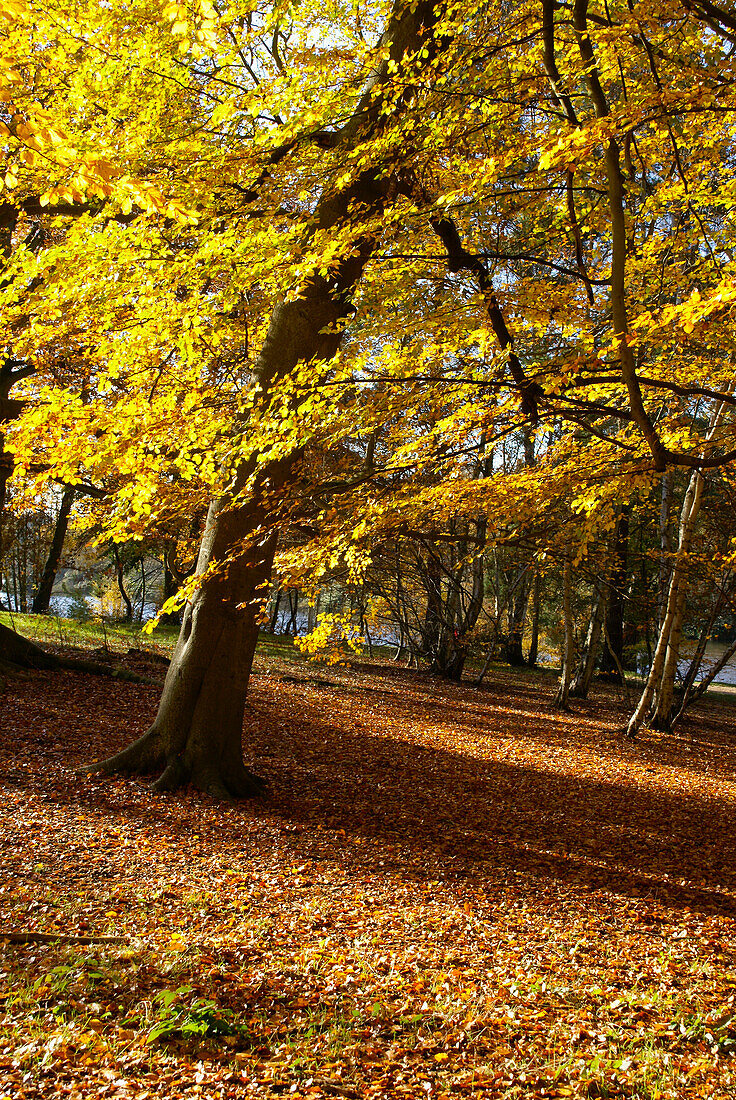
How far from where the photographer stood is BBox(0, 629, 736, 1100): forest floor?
9.45 ft

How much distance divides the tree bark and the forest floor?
0.36m

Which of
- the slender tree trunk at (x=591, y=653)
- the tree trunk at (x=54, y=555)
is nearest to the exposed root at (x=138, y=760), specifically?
the slender tree trunk at (x=591, y=653)

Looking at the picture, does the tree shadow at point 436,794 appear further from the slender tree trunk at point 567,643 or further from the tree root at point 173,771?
the slender tree trunk at point 567,643

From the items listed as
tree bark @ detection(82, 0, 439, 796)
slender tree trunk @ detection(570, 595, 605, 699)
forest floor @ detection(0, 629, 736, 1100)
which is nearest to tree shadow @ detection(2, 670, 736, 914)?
forest floor @ detection(0, 629, 736, 1100)

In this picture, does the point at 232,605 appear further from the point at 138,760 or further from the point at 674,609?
the point at 674,609

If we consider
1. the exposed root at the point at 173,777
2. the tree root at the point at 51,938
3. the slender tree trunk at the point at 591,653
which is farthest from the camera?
the slender tree trunk at the point at 591,653

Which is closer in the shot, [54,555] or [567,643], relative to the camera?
[567,643]

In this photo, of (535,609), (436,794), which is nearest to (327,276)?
(436,794)

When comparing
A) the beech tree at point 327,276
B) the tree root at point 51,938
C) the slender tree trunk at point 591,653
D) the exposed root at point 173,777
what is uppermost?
the beech tree at point 327,276

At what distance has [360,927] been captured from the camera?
424 centimetres

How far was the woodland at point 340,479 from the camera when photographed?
3.16 m

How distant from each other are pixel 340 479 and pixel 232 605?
1.79 metres

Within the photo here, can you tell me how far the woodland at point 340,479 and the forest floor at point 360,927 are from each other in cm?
3

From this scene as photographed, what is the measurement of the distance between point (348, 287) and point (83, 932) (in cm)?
532
